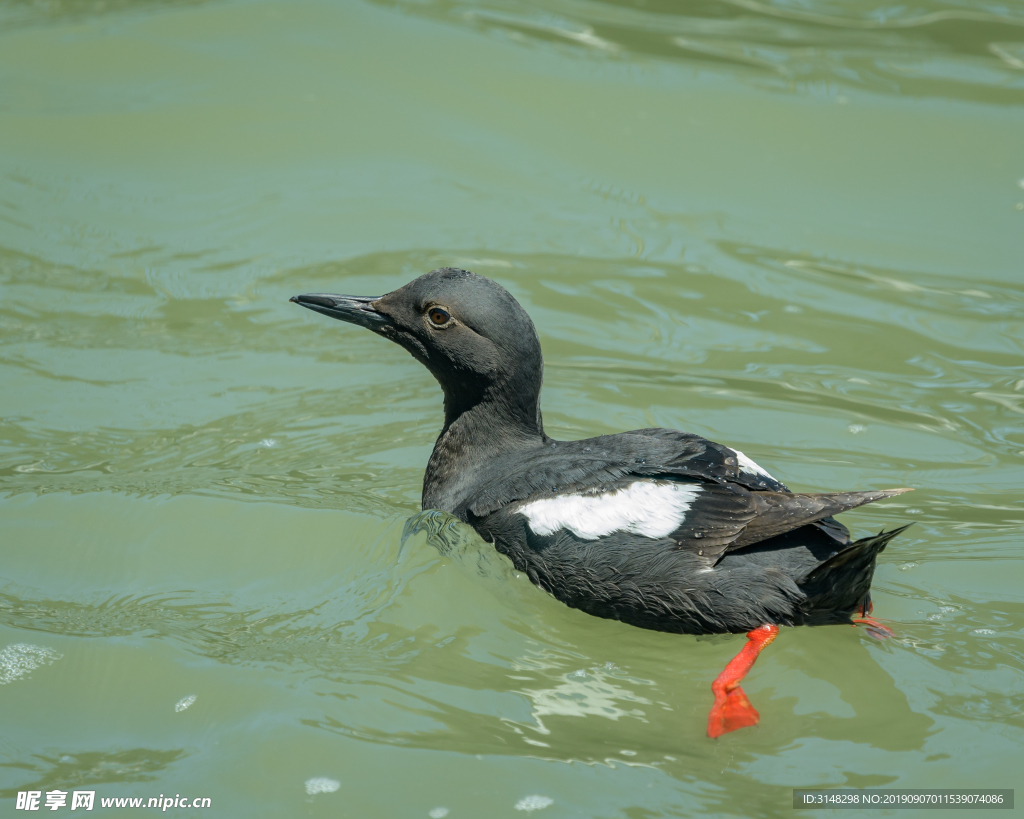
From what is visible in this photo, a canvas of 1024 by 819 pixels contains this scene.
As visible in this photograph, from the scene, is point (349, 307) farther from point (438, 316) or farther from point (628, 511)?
point (628, 511)

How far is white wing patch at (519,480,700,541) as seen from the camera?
385 centimetres

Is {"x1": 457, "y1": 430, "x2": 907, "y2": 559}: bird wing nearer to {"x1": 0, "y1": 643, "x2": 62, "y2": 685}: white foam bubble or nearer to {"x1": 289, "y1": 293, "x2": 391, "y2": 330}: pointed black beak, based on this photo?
{"x1": 289, "y1": 293, "x2": 391, "y2": 330}: pointed black beak

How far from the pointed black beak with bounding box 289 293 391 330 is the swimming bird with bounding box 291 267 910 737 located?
86mm

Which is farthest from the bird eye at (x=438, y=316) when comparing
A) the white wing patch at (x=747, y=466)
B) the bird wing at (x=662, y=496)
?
the white wing patch at (x=747, y=466)

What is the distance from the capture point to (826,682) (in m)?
3.78

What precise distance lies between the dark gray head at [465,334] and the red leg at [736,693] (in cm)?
140

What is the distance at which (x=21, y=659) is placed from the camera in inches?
151

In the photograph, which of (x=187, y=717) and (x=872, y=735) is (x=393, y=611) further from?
(x=872, y=735)

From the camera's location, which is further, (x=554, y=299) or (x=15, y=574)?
(x=554, y=299)

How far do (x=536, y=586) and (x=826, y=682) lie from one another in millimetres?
1145

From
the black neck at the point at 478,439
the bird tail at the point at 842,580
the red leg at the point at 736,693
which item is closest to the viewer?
the bird tail at the point at 842,580

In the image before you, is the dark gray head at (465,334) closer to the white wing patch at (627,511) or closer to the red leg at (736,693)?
the white wing patch at (627,511)

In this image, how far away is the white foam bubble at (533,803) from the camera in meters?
3.20

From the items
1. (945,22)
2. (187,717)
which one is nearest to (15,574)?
(187,717)
